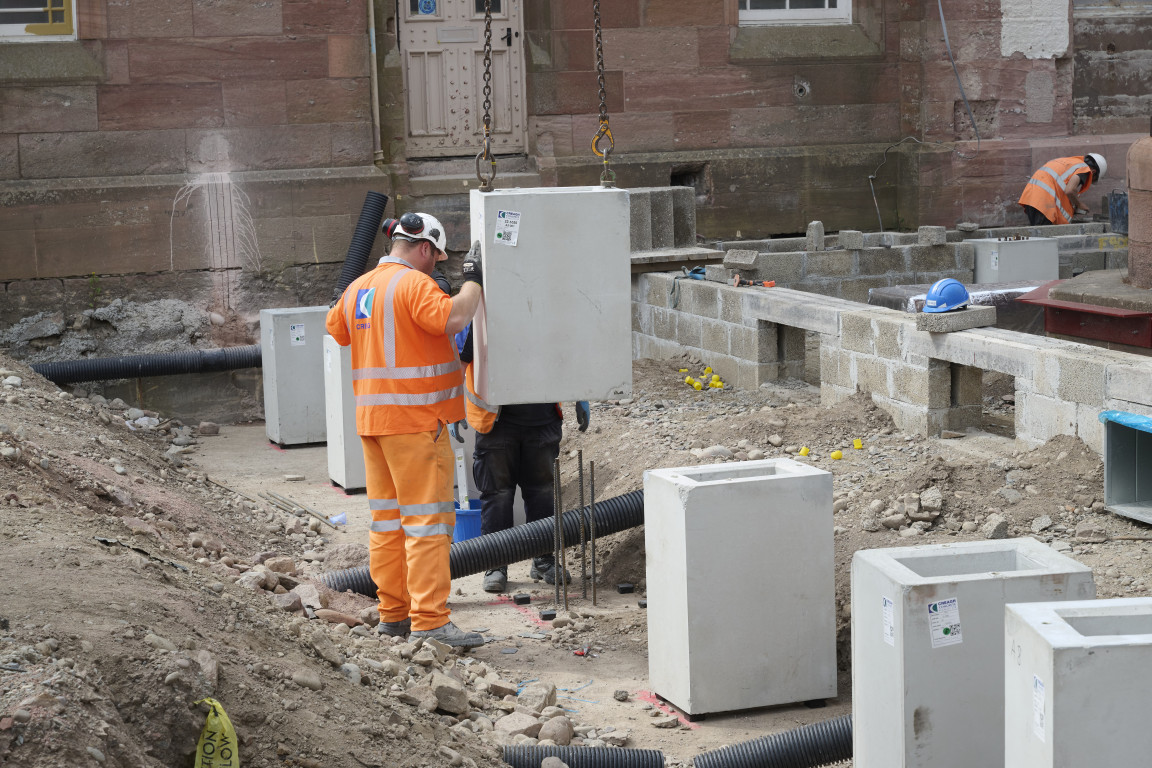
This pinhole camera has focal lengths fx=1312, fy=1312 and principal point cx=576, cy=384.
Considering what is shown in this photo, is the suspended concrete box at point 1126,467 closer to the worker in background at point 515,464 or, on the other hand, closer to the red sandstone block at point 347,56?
the worker in background at point 515,464

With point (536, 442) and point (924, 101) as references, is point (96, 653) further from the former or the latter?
point (924, 101)

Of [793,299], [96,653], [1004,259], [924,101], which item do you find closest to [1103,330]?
[793,299]

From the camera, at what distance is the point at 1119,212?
547 inches

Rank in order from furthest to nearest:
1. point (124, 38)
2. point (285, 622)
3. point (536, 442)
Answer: point (124, 38), point (536, 442), point (285, 622)

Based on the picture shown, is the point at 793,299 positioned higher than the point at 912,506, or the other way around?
the point at 793,299

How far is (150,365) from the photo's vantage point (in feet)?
39.3

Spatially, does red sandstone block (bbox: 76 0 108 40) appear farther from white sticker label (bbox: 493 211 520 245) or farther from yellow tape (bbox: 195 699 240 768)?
yellow tape (bbox: 195 699 240 768)

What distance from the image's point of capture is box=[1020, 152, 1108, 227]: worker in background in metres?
14.1

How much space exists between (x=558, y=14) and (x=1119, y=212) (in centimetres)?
627

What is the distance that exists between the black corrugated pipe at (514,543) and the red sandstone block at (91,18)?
284 inches

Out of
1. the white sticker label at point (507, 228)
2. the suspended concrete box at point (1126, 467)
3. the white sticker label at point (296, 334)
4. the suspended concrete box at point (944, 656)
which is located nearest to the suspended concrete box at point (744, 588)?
the suspended concrete box at point (944, 656)

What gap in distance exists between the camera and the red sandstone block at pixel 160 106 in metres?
12.2

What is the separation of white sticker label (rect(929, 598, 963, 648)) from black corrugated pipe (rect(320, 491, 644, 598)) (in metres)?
2.84

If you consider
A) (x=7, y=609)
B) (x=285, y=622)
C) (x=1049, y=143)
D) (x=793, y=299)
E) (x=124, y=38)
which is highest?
(x=124, y=38)
